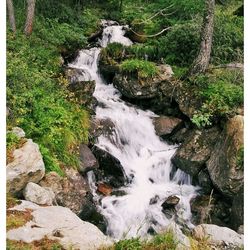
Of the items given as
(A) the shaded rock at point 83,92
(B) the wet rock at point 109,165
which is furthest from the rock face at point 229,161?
(A) the shaded rock at point 83,92

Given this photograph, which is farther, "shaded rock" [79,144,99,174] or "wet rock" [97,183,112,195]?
"wet rock" [97,183,112,195]

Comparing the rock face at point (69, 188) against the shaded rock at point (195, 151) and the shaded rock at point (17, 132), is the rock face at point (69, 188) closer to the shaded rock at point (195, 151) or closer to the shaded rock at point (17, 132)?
the shaded rock at point (17, 132)

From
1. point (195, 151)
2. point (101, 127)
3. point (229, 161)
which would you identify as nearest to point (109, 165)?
point (101, 127)

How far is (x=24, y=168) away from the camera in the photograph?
7.06 m

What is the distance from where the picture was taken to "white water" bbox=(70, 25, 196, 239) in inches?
356

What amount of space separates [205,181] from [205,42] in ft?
14.4

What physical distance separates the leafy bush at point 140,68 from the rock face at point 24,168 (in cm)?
599

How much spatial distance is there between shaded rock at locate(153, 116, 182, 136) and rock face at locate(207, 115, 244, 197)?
76.4 inches

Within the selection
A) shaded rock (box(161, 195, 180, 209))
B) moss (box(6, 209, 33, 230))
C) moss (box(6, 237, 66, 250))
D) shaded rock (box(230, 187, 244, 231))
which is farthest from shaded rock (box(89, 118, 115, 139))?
moss (box(6, 237, 66, 250))

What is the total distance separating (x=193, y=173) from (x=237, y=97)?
104 inches

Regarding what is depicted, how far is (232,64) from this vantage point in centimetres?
1260

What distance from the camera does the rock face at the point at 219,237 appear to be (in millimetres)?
5969

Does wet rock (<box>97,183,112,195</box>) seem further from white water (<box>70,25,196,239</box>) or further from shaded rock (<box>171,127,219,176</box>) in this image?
shaded rock (<box>171,127,219,176</box>)

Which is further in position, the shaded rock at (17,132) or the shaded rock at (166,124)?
the shaded rock at (166,124)
